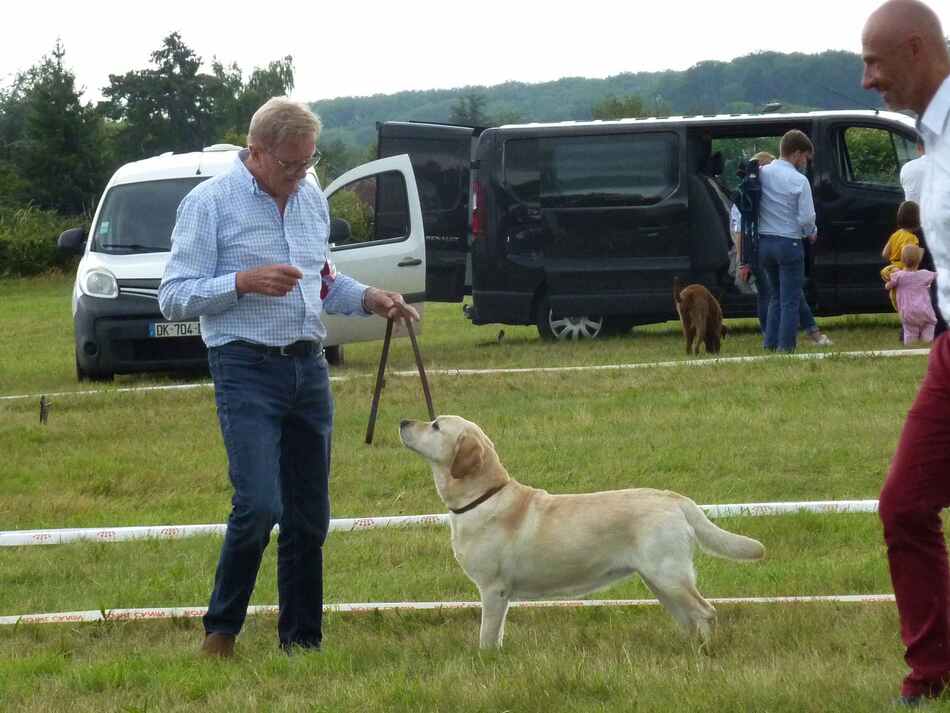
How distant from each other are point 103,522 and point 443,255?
10.6 meters

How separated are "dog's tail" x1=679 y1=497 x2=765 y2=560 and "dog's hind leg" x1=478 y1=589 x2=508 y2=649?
0.72 m

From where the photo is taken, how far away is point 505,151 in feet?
55.0

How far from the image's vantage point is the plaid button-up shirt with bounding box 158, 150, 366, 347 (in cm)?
497

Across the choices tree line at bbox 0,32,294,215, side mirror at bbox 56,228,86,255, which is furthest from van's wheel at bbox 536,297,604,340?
tree line at bbox 0,32,294,215

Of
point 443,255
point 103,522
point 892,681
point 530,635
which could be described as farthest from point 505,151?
point 892,681

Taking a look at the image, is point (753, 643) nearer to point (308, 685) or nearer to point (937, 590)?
point (937, 590)

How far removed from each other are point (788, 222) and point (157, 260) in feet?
19.6

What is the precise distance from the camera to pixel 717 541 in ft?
17.0

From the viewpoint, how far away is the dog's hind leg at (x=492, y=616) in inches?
206

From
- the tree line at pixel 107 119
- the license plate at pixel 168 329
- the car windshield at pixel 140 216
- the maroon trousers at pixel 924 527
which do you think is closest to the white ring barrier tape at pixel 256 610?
the maroon trousers at pixel 924 527

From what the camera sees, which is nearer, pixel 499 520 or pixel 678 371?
pixel 499 520

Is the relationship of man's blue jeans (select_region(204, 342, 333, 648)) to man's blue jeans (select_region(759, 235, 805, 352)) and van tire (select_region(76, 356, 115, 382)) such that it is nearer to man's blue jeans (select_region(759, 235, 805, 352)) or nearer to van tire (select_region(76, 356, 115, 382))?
man's blue jeans (select_region(759, 235, 805, 352))

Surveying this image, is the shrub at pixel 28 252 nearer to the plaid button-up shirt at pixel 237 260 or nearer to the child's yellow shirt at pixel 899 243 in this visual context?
the child's yellow shirt at pixel 899 243

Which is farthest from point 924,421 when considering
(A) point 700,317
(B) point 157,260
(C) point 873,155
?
(C) point 873,155
